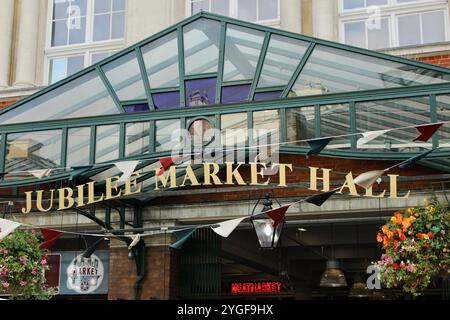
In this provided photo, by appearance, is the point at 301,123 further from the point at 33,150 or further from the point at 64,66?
the point at 64,66

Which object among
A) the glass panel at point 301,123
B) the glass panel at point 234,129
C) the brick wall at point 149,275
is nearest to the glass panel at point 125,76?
the glass panel at point 234,129

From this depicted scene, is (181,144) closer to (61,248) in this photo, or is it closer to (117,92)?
(117,92)

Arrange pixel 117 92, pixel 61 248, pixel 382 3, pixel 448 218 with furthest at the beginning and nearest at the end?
1. pixel 382 3
2. pixel 61 248
3. pixel 117 92
4. pixel 448 218

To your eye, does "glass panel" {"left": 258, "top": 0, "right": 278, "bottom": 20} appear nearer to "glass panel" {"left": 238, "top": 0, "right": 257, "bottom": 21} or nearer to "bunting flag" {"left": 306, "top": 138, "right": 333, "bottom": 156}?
"glass panel" {"left": 238, "top": 0, "right": 257, "bottom": 21}

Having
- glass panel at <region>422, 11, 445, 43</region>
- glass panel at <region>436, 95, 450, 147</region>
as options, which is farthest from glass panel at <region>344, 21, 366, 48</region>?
glass panel at <region>436, 95, 450, 147</region>

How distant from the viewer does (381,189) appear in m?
10.6

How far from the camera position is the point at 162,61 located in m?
11.4

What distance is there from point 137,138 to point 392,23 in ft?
16.8

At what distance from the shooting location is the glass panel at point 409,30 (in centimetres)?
1305

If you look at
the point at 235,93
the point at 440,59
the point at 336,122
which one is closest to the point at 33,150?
the point at 235,93

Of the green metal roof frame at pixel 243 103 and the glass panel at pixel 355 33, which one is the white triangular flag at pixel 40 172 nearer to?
the green metal roof frame at pixel 243 103

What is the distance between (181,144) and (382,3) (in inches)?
200

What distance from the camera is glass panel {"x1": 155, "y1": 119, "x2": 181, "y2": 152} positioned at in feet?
35.0
